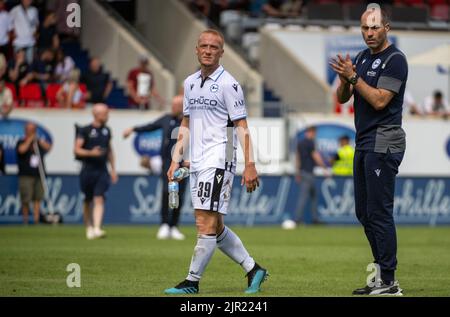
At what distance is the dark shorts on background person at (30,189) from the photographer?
27.1 metres

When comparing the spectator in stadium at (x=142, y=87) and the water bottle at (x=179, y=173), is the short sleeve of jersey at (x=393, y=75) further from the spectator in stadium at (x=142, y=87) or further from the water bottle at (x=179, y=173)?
the spectator in stadium at (x=142, y=87)

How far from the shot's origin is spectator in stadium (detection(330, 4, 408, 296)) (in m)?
11.4

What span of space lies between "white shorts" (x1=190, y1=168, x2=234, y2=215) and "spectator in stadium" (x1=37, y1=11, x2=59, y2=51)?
59.3 ft

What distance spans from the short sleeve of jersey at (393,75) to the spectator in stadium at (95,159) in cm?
1106

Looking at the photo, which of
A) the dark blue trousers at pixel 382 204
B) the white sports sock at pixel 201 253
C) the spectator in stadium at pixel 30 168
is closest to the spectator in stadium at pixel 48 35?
the spectator in stadium at pixel 30 168

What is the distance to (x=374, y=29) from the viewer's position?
11422 millimetres

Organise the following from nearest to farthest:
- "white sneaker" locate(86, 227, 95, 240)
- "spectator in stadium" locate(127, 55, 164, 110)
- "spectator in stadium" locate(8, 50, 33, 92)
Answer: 1. "white sneaker" locate(86, 227, 95, 240)
2. "spectator in stadium" locate(8, 50, 33, 92)
3. "spectator in stadium" locate(127, 55, 164, 110)

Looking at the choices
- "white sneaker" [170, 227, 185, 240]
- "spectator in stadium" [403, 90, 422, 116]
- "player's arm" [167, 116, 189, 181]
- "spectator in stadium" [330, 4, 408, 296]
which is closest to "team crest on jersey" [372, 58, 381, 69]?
"spectator in stadium" [330, 4, 408, 296]

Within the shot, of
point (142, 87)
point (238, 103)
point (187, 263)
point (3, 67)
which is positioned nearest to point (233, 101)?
point (238, 103)

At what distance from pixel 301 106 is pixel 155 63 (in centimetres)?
418

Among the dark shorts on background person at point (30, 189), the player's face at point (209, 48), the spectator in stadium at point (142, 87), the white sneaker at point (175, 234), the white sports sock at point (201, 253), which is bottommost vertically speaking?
the white sneaker at point (175, 234)

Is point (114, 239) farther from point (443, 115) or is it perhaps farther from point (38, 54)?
point (443, 115)

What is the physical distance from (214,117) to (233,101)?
0.84 feet

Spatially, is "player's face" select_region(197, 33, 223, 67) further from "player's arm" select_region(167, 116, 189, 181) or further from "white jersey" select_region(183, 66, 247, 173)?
"player's arm" select_region(167, 116, 189, 181)
